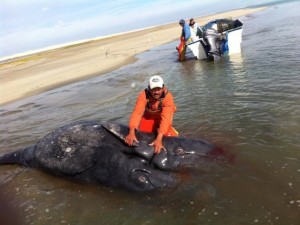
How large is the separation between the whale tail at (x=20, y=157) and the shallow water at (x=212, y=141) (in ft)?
0.88

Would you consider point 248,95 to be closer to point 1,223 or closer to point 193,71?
point 193,71

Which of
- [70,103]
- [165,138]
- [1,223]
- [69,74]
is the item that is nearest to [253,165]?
[165,138]

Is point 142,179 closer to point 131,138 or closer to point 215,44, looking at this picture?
point 131,138

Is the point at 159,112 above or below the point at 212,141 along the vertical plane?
above

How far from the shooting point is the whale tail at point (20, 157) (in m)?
7.76

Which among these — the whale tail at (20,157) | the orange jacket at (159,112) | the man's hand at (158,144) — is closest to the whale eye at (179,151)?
the man's hand at (158,144)

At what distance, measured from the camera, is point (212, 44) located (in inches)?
690

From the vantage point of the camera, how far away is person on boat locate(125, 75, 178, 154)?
6355 mm

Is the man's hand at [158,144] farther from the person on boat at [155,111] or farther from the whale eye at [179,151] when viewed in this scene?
the whale eye at [179,151]

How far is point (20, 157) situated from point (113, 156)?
2.80 meters

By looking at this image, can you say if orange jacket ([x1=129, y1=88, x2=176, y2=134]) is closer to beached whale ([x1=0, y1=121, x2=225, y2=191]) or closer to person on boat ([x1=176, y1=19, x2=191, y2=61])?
beached whale ([x1=0, y1=121, x2=225, y2=191])

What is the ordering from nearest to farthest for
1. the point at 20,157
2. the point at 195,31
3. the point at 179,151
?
the point at 179,151
the point at 20,157
the point at 195,31

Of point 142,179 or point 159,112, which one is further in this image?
point 159,112

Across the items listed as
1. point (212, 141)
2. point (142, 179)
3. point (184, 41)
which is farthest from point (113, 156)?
point (184, 41)
